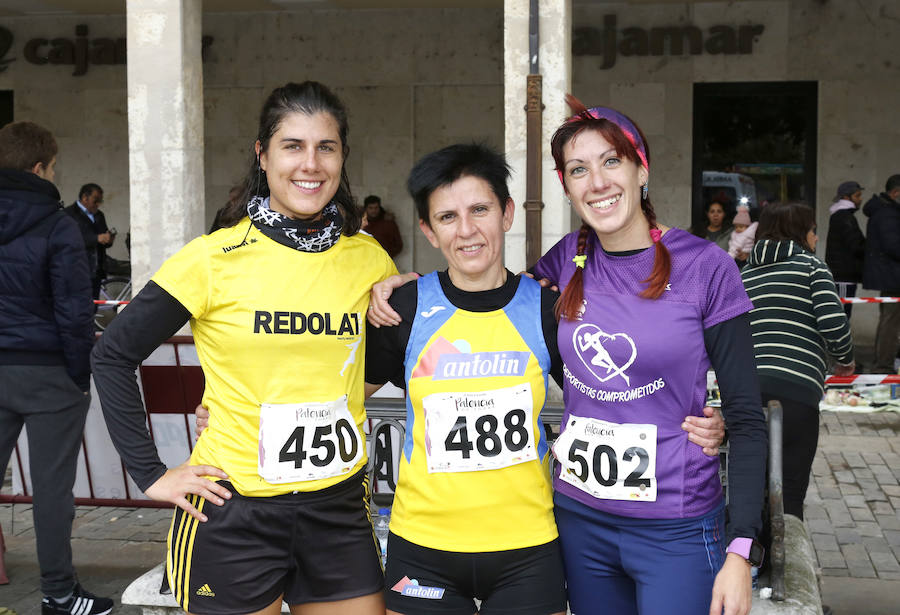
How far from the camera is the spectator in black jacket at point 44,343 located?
Answer: 446cm

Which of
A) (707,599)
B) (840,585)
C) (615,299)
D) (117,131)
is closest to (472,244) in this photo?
(615,299)

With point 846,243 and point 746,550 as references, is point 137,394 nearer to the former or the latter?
point 746,550

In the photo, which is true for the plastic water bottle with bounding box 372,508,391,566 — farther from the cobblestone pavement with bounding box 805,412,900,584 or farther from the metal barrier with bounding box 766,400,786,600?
the cobblestone pavement with bounding box 805,412,900,584

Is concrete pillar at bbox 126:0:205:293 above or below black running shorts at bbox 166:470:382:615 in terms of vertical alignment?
above

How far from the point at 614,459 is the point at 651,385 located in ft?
0.68

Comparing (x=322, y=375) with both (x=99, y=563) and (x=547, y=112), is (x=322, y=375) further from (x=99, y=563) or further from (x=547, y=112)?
(x=547, y=112)

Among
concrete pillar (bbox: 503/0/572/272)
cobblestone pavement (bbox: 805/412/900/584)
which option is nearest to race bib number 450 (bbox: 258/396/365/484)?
cobblestone pavement (bbox: 805/412/900/584)

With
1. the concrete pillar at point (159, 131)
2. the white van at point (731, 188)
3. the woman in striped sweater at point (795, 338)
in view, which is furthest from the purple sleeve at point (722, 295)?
the white van at point (731, 188)

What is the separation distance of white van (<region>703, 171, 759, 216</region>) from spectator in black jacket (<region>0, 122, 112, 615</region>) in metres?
10.8

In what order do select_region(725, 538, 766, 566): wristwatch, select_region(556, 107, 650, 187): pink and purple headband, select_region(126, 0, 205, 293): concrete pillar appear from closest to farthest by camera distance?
select_region(725, 538, 766, 566): wristwatch, select_region(556, 107, 650, 187): pink and purple headband, select_region(126, 0, 205, 293): concrete pillar

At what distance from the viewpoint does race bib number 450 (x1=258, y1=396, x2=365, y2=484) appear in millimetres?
2521

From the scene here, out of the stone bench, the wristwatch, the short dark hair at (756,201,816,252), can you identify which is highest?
the short dark hair at (756,201,816,252)

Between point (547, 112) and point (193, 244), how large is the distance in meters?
5.90

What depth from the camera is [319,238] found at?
2656 millimetres
